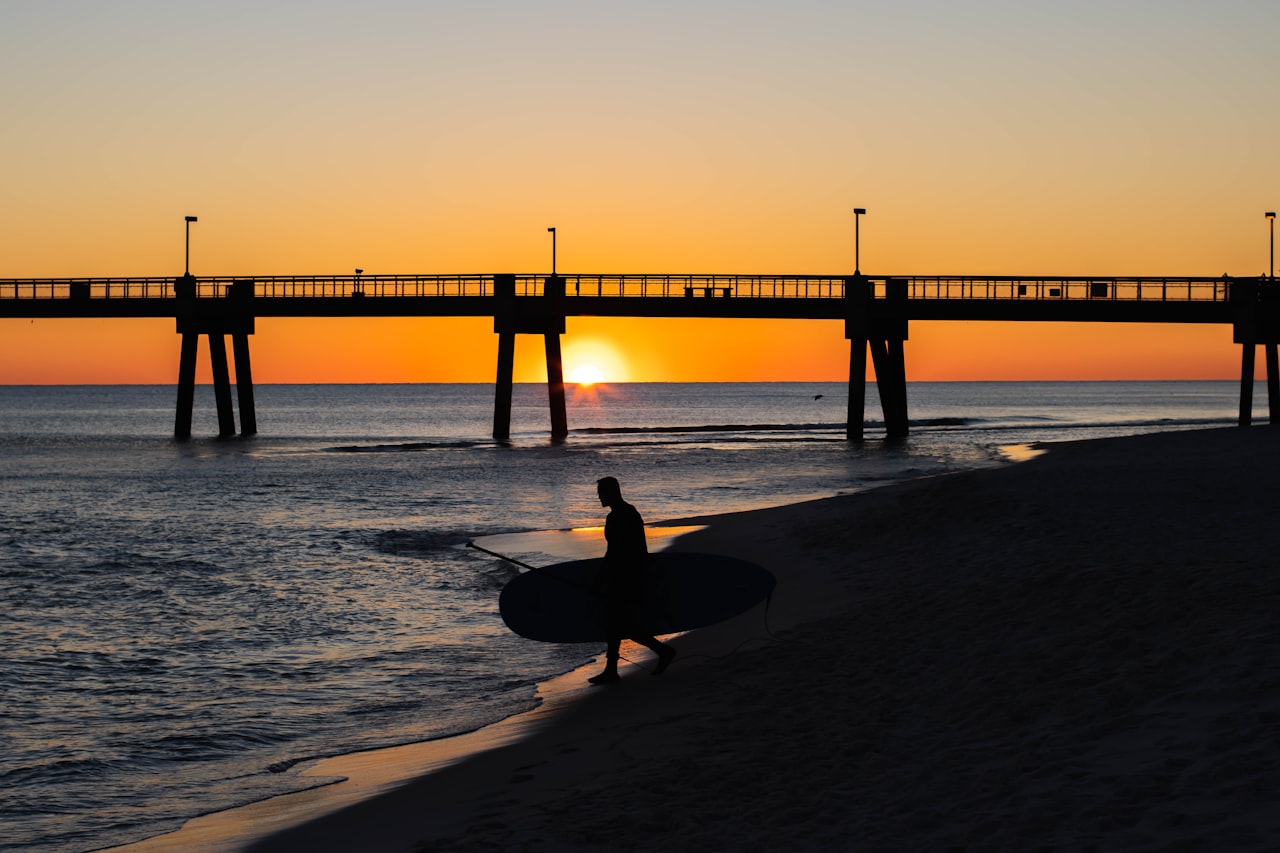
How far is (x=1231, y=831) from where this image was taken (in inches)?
242

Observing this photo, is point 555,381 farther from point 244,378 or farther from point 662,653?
point 662,653

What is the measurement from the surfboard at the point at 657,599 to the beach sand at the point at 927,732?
17.2 inches

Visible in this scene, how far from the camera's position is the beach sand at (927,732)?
6941 mm

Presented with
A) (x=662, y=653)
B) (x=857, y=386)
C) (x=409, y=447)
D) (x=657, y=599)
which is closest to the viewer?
(x=662, y=653)

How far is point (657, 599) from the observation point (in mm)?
13055

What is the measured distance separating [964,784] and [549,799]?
8.98ft

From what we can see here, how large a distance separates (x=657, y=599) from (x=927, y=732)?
15.2ft

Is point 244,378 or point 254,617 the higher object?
point 244,378

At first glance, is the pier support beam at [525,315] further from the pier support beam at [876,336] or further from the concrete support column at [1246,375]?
the concrete support column at [1246,375]

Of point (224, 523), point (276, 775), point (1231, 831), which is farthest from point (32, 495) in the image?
point (1231, 831)

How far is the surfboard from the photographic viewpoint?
42.6ft

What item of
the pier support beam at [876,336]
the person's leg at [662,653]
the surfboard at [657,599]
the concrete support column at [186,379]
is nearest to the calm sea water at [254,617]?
the surfboard at [657,599]

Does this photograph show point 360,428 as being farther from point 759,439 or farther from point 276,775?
point 276,775

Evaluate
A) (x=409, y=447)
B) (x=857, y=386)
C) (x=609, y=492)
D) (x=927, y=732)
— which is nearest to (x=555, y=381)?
(x=409, y=447)
